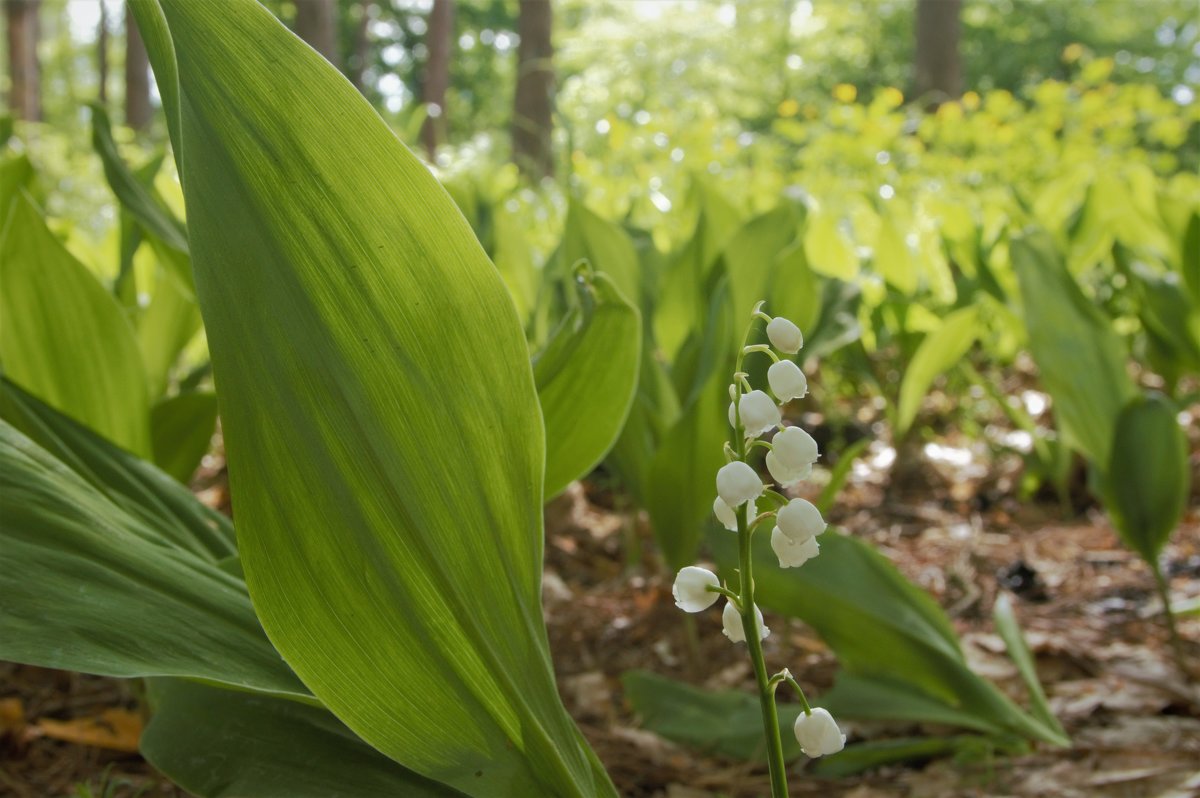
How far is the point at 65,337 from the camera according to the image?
1209 millimetres

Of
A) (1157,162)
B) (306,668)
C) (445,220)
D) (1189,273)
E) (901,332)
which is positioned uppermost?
(445,220)

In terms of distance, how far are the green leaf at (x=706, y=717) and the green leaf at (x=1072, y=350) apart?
611mm

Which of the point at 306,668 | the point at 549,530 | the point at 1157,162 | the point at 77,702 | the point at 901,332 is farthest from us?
the point at 1157,162

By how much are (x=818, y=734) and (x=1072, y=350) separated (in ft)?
3.58

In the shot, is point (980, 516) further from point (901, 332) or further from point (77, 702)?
point (77, 702)

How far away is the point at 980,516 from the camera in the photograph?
7.80 ft

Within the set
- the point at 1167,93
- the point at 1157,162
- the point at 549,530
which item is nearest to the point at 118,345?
the point at 549,530

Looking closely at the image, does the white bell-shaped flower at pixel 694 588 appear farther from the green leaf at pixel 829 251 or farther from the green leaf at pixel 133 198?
the green leaf at pixel 829 251

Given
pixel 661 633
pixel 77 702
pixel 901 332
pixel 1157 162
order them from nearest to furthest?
pixel 77 702 < pixel 661 633 < pixel 901 332 < pixel 1157 162

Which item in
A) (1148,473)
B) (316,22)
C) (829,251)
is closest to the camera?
(1148,473)

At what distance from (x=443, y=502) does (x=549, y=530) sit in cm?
159

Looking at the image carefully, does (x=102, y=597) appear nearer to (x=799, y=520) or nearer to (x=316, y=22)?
(x=799, y=520)

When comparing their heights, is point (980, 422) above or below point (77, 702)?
below

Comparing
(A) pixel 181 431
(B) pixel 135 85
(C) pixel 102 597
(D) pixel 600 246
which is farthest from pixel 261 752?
(B) pixel 135 85
